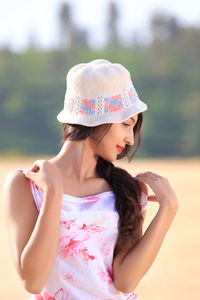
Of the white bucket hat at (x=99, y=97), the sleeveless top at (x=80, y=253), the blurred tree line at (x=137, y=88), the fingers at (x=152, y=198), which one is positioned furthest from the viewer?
the blurred tree line at (x=137, y=88)

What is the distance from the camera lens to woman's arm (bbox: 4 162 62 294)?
225 cm

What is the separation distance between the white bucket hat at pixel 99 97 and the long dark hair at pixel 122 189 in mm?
44

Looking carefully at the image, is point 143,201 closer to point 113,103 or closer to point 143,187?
point 143,187

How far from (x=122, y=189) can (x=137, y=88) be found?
1750 inches

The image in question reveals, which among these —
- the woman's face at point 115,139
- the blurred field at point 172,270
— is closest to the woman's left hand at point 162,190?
the woman's face at point 115,139

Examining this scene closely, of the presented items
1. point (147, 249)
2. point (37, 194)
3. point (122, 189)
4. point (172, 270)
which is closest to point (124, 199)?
point (122, 189)

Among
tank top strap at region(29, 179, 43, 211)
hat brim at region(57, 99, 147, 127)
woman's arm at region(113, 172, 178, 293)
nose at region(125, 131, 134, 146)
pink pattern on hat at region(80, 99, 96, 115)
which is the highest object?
pink pattern on hat at region(80, 99, 96, 115)

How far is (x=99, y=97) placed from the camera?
8.12ft

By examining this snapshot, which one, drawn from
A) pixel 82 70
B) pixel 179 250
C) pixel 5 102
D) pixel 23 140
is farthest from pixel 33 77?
pixel 82 70

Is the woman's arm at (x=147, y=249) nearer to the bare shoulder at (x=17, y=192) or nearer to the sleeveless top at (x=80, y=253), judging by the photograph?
the sleeveless top at (x=80, y=253)

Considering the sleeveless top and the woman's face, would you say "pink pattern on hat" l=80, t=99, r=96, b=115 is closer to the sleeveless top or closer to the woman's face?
the woman's face

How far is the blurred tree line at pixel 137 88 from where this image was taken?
143 feet

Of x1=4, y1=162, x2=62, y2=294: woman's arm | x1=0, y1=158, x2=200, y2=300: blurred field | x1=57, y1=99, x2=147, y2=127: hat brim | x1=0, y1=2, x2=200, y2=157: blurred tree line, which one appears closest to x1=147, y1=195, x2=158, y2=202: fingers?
x1=57, y1=99, x2=147, y2=127: hat brim

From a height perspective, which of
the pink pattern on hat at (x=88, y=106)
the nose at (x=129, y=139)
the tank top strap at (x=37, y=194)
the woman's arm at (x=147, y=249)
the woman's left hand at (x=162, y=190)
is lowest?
the woman's arm at (x=147, y=249)
